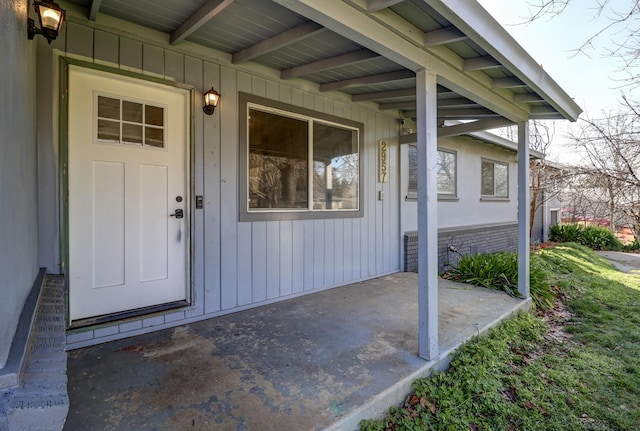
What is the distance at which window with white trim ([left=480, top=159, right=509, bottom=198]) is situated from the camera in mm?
8219

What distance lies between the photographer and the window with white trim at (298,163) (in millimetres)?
3707

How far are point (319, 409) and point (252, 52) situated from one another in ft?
9.96

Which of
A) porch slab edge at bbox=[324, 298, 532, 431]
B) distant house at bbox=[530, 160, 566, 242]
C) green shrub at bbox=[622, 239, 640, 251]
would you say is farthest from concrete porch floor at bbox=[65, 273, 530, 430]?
green shrub at bbox=[622, 239, 640, 251]

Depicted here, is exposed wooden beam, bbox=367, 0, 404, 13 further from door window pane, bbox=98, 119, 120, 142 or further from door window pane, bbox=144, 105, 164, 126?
door window pane, bbox=98, 119, 120, 142

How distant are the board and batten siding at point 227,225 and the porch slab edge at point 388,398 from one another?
6.37ft

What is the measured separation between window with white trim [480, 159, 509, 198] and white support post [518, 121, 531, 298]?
398 centimetres

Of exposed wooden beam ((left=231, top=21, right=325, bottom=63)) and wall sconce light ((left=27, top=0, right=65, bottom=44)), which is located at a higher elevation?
exposed wooden beam ((left=231, top=21, right=325, bottom=63))

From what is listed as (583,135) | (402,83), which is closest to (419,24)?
(402,83)

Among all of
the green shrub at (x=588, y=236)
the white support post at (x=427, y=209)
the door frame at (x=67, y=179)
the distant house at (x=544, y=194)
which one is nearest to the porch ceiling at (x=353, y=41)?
the white support post at (x=427, y=209)

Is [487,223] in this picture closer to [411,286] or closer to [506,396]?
[411,286]

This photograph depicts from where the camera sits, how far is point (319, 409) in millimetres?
1916

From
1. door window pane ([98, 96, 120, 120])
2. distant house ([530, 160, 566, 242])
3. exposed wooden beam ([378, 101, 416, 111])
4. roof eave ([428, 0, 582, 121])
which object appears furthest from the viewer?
distant house ([530, 160, 566, 242])

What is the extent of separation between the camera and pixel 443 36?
2457 millimetres

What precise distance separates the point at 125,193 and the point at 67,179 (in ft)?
1.38
